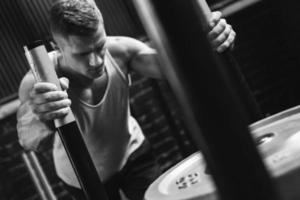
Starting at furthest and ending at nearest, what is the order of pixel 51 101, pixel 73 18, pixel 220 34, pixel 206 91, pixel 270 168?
1. pixel 73 18
2. pixel 220 34
3. pixel 51 101
4. pixel 270 168
5. pixel 206 91

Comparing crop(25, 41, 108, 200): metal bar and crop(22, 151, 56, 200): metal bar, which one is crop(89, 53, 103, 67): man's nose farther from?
crop(22, 151, 56, 200): metal bar

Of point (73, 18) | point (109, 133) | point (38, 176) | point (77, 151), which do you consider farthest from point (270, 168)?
point (38, 176)

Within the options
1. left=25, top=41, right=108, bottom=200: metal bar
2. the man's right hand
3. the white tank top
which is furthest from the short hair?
left=25, top=41, right=108, bottom=200: metal bar

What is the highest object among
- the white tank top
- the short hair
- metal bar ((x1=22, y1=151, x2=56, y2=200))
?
the short hair

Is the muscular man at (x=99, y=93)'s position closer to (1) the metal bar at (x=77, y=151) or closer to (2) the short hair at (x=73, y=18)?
(2) the short hair at (x=73, y=18)

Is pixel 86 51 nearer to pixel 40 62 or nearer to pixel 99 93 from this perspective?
pixel 99 93

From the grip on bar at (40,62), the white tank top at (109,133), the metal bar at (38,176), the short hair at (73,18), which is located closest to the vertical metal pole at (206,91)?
the grip on bar at (40,62)

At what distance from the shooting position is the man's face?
2057 millimetres

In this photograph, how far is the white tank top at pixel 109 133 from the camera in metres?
2.34

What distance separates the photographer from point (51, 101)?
1.09 metres

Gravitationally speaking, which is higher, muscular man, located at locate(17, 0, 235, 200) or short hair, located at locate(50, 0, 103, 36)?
short hair, located at locate(50, 0, 103, 36)

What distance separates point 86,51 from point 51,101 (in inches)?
40.1

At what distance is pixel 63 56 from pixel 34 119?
1.47 ft

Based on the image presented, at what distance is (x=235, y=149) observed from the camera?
0.26 metres
